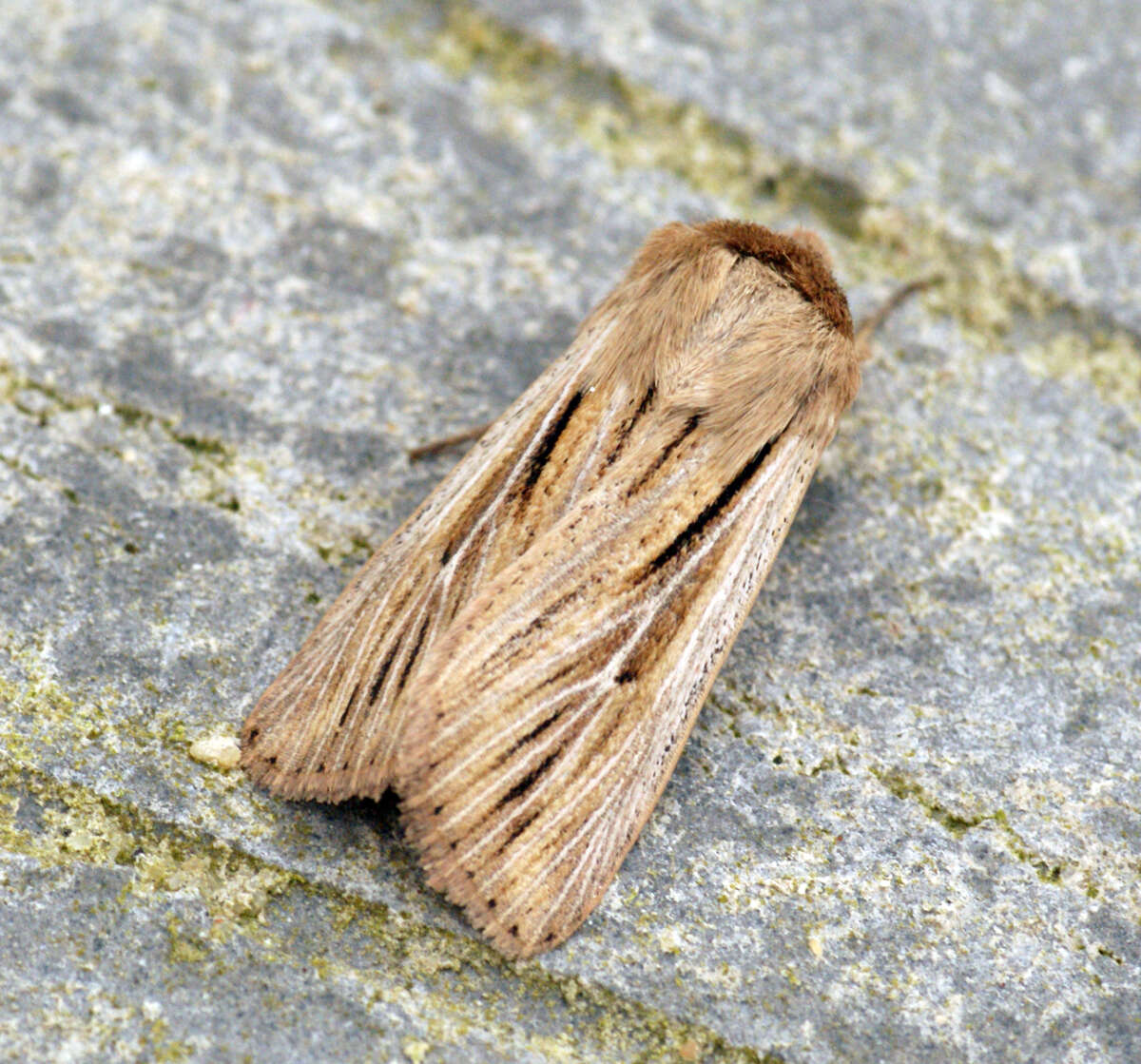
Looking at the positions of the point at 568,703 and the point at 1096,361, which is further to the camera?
the point at 1096,361

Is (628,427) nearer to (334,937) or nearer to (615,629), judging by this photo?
(615,629)

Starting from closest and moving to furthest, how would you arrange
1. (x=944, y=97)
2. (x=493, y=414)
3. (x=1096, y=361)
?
(x=493, y=414), (x=1096, y=361), (x=944, y=97)

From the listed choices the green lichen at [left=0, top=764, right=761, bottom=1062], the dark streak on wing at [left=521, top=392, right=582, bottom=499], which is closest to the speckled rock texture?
the green lichen at [left=0, top=764, right=761, bottom=1062]

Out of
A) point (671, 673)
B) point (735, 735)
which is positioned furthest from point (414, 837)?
point (735, 735)

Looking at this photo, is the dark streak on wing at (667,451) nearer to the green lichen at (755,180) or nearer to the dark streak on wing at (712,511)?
the dark streak on wing at (712,511)

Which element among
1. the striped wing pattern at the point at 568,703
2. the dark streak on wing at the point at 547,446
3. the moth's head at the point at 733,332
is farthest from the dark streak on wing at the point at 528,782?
the moth's head at the point at 733,332

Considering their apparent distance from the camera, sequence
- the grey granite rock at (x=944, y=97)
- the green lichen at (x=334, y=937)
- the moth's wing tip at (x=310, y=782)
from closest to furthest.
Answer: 1. the green lichen at (x=334, y=937)
2. the moth's wing tip at (x=310, y=782)
3. the grey granite rock at (x=944, y=97)

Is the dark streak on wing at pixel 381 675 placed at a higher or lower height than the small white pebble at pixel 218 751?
higher

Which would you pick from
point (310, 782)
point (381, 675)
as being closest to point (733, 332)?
point (381, 675)

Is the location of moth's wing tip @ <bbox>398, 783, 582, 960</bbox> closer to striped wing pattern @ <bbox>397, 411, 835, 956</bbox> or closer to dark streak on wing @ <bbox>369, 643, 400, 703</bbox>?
striped wing pattern @ <bbox>397, 411, 835, 956</bbox>
